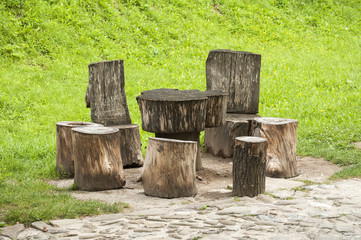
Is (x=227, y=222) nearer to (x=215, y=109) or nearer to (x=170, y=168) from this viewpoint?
(x=170, y=168)

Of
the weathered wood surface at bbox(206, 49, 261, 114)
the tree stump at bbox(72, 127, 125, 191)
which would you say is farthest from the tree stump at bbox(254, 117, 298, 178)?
the tree stump at bbox(72, 127, 125, 191)

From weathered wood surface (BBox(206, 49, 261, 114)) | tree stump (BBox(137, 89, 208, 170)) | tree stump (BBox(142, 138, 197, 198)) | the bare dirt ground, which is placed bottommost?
the bare dirt ground

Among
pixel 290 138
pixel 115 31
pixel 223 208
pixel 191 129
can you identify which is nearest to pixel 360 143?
pixel 290 138

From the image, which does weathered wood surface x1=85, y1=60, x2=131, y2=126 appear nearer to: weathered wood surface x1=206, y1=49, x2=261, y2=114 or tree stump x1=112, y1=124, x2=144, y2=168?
tree stump x1=112, y1=124, x2=144, y2=168

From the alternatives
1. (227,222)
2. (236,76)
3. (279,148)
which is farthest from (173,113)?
(236,76)

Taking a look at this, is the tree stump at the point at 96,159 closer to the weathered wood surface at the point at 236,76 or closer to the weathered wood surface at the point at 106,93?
the weathered wood surface at the point at 106,93

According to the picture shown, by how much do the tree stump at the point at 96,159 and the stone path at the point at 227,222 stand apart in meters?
1.12

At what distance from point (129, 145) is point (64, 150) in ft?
3.20

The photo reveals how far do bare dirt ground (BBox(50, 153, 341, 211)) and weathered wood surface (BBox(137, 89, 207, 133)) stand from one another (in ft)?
2.67

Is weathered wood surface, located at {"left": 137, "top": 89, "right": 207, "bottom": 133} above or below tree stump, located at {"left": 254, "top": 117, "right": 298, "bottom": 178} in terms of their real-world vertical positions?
above

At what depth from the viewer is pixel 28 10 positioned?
14.2 m

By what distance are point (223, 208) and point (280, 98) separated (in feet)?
24.4

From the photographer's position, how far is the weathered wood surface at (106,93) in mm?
8000

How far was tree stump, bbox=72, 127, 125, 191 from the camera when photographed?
653 cm
